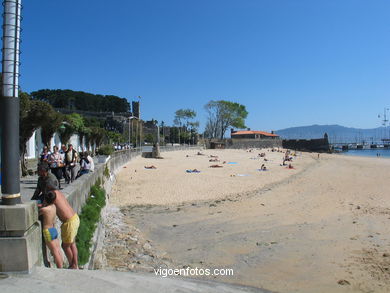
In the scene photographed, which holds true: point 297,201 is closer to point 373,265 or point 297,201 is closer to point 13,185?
point 373,265

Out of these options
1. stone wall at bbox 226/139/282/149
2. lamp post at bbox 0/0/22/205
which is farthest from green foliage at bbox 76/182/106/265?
stone wall at bbox 226/139/282/149

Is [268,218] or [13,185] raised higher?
[13,185]

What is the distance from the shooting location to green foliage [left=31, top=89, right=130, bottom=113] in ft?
368

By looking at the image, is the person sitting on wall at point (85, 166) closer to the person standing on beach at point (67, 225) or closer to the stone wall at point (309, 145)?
the person standing on beach at point (67, 225)

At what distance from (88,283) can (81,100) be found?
122 metres

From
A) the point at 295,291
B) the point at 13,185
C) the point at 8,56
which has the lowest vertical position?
the point at 295,291

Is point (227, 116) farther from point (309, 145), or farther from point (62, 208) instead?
point (62, 208)

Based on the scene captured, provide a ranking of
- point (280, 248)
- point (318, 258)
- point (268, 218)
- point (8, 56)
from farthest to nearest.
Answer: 1. point (268, 218)
2. point (280, 248)
3. point (318, 258)
4. point (8, 56)

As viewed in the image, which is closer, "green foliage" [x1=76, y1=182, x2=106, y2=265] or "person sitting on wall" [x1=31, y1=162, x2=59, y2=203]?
"person sitting on wall" [x1=31, y1=162, x2=59, y2=203]

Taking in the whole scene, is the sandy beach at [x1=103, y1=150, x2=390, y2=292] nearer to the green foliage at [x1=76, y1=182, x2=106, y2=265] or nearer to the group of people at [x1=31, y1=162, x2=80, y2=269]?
the green foliage at [x1=76, y1=182, x2=106, y2=265]

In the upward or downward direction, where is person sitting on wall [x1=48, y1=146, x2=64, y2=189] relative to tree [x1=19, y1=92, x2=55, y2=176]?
downward

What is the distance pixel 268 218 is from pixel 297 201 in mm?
4054

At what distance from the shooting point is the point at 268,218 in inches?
499

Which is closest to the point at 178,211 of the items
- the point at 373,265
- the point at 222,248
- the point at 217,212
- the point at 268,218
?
the point at 217,212
